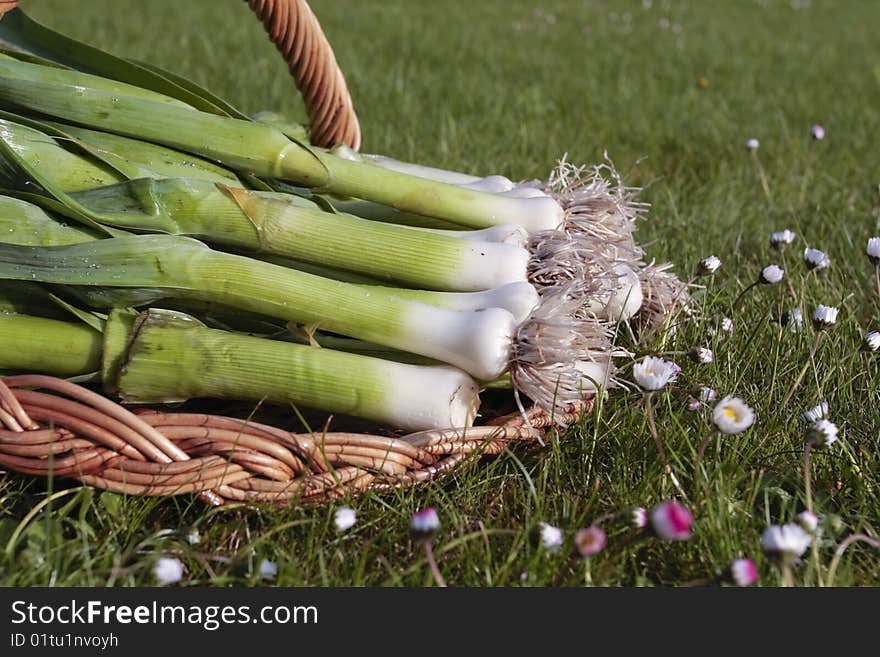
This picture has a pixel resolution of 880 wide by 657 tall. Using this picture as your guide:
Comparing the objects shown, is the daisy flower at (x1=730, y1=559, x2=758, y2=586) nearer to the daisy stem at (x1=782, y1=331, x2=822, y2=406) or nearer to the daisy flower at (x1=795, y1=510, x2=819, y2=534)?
the daisy flower at (x1=795, y1=510, x2=819, y2=534)

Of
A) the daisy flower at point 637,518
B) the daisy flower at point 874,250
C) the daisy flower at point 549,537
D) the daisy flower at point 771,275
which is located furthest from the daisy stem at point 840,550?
the daisy flower at point 874,250

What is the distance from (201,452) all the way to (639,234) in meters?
A: 1.58

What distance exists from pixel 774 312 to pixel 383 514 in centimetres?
116

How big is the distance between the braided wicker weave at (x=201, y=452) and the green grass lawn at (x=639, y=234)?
0.14ft

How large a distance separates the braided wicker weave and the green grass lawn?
4cm

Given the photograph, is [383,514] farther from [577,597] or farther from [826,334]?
[826,334]

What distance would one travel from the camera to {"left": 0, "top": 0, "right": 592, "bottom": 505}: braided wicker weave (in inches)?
54.2

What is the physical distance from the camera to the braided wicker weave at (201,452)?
4.52 feet

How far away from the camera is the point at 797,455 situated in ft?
5.05

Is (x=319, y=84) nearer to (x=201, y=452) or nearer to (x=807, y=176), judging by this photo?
(x=201, y=452)

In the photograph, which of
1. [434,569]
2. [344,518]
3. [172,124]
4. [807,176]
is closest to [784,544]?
[434,569]

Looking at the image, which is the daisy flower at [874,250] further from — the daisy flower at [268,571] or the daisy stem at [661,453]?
the daisy flower at [268,571]

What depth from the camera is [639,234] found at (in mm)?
2631

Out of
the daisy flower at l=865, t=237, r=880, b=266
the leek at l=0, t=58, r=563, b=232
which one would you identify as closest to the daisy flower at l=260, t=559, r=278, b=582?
the leek at l=0, t=58, r=563, b=232
